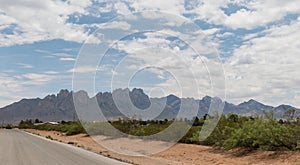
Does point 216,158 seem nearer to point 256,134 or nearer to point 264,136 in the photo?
point 256,134

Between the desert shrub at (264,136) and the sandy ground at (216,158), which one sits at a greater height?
the desert shrub at (264,136)

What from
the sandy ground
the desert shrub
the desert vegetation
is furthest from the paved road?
the desert vegetation

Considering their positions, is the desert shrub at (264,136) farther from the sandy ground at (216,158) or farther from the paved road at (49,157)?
the paved road at (49,157)

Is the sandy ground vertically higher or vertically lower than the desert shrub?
lower

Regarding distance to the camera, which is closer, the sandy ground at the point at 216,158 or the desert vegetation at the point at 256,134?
the sandy ground at the point at 216,158

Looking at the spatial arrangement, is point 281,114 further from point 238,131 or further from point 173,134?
point 173,134

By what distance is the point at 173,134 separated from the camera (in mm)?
38625

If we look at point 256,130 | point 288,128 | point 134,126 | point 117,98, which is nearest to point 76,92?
point 117,98

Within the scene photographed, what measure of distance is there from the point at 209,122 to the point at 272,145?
34.8 feet

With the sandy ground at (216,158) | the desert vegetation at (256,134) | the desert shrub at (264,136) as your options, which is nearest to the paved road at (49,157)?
the sandy ground at (216,158)

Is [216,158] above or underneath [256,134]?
underneath

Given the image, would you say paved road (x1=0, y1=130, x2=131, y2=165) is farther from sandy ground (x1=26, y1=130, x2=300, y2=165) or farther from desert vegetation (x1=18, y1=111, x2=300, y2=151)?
desert vegetation (x1=18, y1=111, x2=300, y2=151)

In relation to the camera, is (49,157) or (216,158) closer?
(49,157)

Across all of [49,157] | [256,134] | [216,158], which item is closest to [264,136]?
[256,134]
